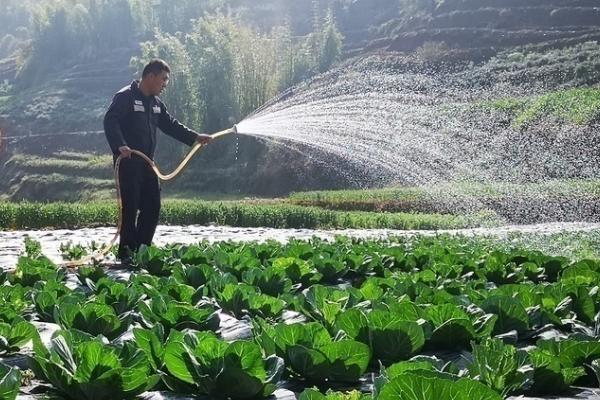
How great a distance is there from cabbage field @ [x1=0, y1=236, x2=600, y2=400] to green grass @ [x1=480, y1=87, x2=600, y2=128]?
876 inches

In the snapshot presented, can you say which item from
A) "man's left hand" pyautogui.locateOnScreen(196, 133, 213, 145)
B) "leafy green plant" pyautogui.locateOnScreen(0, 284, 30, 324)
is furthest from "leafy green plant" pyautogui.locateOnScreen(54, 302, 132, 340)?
"man's left hand" pyautogui.locateOnScreen(196, 133, 213, 145)

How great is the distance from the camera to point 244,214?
1620 cm

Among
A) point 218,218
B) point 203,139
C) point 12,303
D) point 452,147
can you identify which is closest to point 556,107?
point 452,147

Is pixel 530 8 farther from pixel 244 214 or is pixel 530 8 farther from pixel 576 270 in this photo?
pixel 576 270

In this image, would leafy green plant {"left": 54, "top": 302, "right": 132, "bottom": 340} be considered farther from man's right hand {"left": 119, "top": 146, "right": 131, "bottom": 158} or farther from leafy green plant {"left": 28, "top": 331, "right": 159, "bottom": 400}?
man's right hand {"left": 119, "top": 146, "right": 131, "bottom": 158}

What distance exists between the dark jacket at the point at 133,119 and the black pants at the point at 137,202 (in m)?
0.23

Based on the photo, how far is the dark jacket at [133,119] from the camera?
7.46 m

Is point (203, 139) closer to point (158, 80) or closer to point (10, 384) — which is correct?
point (158, 80)

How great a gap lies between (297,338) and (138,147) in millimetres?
5134

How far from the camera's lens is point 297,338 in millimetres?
2973

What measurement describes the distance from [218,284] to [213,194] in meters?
29.0

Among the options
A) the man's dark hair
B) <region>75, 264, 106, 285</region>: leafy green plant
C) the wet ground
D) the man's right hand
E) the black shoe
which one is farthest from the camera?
the wet ground

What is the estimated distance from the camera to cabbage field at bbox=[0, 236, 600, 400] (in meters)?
2.61

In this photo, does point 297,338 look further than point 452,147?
No
